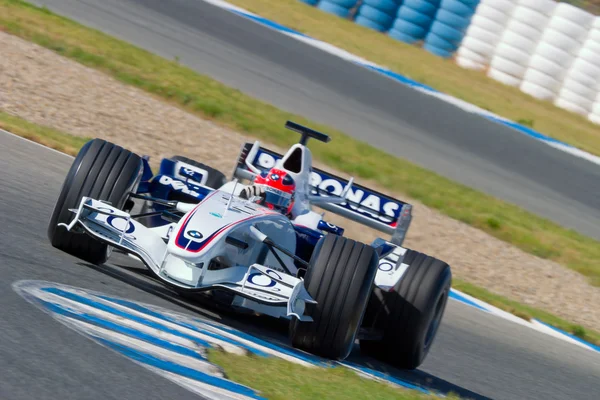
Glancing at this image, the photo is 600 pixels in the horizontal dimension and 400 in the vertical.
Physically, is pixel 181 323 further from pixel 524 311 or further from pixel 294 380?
pixel 524 311

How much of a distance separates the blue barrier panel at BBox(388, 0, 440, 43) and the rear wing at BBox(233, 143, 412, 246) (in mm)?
14486

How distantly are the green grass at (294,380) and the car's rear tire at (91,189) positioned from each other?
1.66 meters

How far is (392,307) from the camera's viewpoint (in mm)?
6914

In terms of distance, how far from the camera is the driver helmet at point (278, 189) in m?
7.27

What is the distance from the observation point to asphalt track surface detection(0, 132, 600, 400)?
4.01 m

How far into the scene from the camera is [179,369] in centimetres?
457

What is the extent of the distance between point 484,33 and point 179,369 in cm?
1842

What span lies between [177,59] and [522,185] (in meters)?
6.21

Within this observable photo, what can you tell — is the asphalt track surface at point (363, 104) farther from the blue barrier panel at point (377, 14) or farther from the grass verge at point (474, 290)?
the grass verge at point (474, 290)

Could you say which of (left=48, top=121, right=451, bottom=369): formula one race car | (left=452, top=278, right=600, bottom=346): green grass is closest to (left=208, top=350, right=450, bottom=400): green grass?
(left=48, top=121, right=451, bottom=369): formula one race car

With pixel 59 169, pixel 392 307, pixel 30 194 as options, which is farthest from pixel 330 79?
pixel 392 307

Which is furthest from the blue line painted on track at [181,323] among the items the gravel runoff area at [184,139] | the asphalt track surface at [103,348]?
the gravel runoff area at [184,139]

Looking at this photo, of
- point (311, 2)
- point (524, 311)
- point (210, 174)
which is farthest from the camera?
point (311, 2)

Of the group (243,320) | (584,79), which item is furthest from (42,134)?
(584,79)
